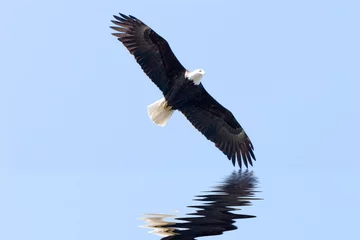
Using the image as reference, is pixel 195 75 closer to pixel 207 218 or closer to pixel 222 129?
pixel 222 129

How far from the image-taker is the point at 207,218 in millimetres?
8633

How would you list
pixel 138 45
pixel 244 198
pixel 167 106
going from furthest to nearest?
pixel 167 106 → pixel 138 45 → pixel 244 198

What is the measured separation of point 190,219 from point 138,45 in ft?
19.6

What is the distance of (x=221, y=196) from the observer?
38.4 feet

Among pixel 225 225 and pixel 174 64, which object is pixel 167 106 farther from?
pixel 225 225

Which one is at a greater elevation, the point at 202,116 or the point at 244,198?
the point at 202,116

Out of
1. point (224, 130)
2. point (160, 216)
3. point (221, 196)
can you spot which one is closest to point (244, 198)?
point (221, 196)

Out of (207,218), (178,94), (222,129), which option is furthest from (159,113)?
(207,218)

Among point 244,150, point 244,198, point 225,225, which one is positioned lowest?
point 225,225

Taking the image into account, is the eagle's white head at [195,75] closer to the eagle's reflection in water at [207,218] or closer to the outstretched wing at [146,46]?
the outstretched wing at [146,46]

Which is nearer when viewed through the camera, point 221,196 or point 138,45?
point 221,196

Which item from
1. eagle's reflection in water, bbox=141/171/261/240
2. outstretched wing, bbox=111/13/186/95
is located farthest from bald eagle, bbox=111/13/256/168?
eagle's reflection in water, bbox=141/171/261/240

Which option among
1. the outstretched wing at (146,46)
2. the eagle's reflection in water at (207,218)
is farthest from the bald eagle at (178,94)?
the eagle's reflection in water at (207,218)

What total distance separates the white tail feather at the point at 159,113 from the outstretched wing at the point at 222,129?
0.36 m
